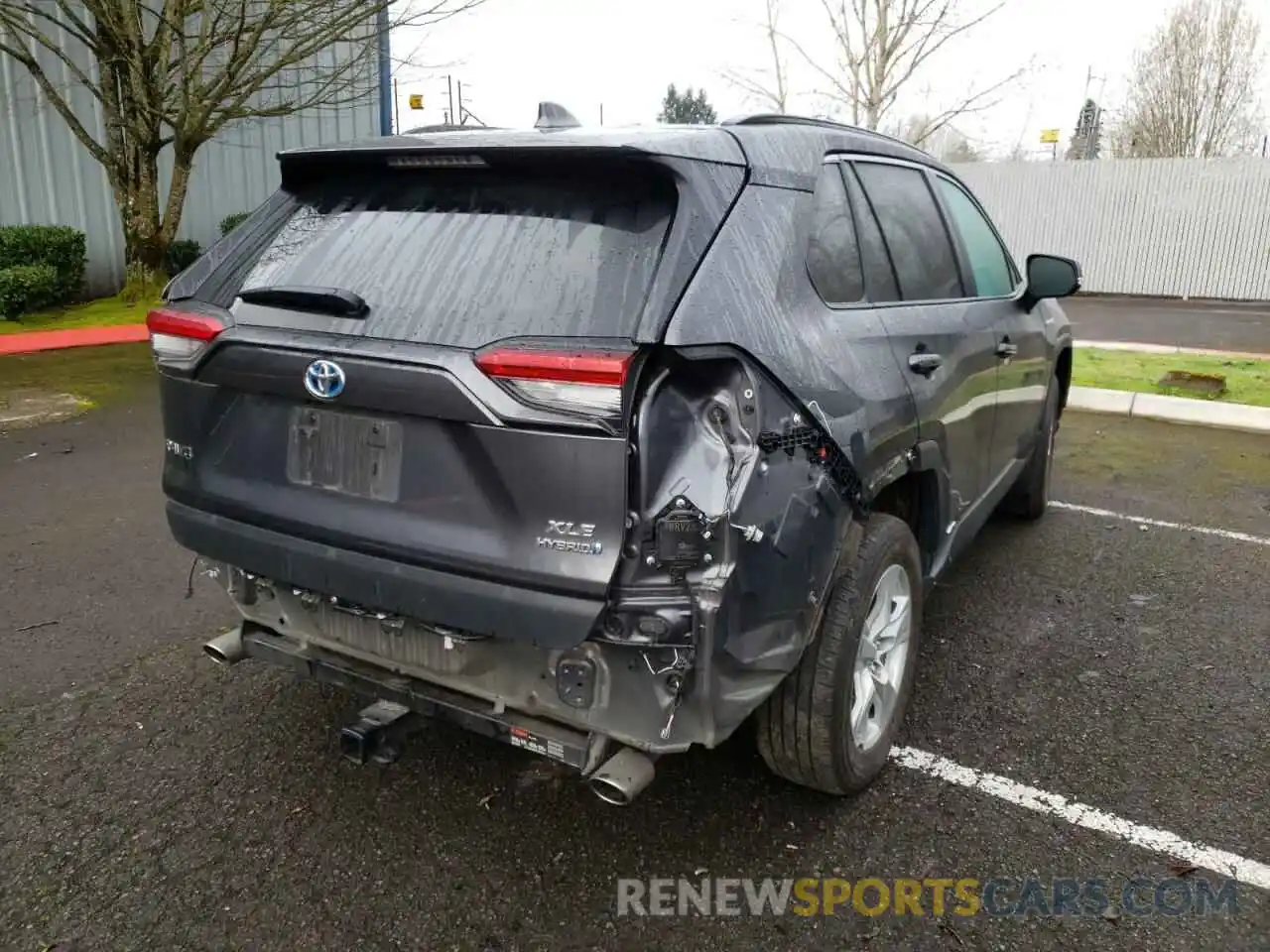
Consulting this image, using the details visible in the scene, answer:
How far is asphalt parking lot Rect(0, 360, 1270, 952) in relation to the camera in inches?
91.4

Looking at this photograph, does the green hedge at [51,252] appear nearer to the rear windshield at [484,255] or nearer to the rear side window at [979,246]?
the rear windshield at [484,255]

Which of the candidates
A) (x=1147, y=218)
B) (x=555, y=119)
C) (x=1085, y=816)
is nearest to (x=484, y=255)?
(x=555, y=119)

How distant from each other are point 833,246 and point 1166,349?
10.9 m

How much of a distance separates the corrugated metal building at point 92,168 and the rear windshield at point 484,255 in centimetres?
1329

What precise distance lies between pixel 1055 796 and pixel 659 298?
1.98 meters

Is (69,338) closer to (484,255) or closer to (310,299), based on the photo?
(310,299)

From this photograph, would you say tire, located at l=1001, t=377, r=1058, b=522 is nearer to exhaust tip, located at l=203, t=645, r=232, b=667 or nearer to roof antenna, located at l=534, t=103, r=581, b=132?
roof antenna, located at l=534, t=103, r=581, b=132

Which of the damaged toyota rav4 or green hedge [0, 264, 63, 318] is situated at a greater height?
the damaged toyota rav4

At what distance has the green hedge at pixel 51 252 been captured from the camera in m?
12.3

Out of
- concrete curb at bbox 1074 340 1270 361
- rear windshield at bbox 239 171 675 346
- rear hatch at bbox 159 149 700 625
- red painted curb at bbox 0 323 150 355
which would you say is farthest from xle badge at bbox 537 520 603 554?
concrete curb at bbox 1074 340 1270 361

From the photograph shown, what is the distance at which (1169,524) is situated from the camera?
17.9 ft

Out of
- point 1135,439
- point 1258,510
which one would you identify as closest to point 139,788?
point 1258,510

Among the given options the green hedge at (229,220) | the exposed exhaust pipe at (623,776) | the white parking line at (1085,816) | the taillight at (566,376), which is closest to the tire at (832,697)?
the white parking line at (1085,816)

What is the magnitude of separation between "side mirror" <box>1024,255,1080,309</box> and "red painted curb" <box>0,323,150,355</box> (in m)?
9.41
